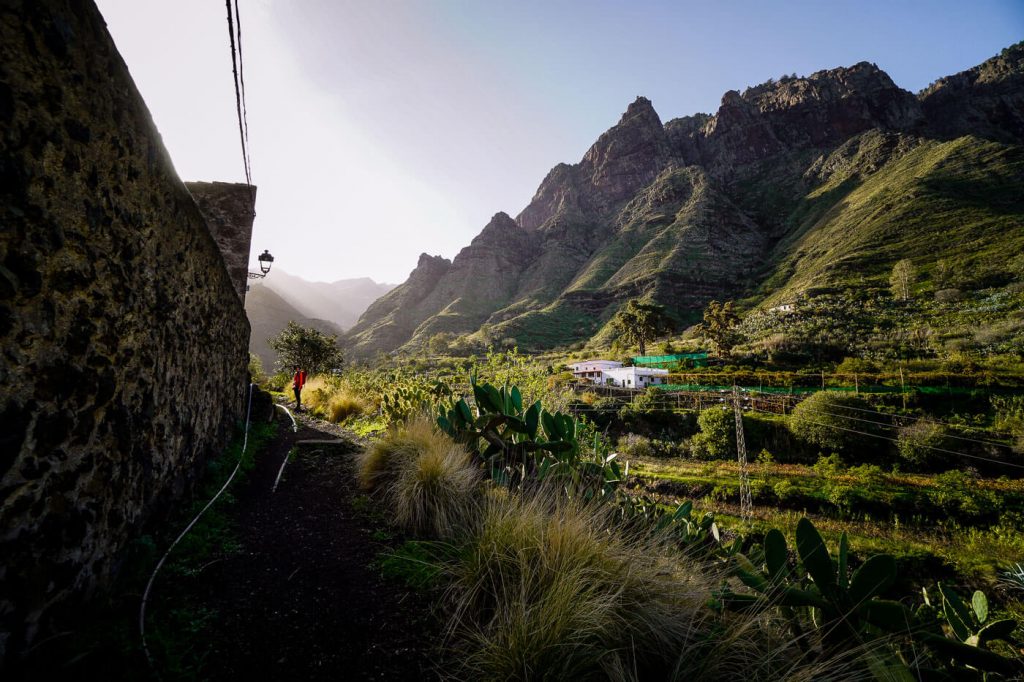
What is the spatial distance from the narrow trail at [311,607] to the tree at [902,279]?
75.0 metres

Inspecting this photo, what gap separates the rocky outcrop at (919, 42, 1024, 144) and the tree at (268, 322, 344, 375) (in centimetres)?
18797

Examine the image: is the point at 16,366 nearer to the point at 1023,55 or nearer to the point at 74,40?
the point at 74,40

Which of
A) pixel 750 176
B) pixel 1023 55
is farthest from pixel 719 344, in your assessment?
pixel 1023 55

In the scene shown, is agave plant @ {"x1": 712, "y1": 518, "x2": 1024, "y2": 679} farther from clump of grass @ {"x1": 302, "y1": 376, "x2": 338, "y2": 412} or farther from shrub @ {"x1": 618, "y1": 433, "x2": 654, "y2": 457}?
shrub @ {"x1": 618, "y1": 433, "x2": 654, "y2": 457}

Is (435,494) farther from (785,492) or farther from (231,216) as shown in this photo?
(785,492)

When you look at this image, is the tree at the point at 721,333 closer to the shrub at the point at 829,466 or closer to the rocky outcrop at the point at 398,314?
the shrub at the point at 829,466

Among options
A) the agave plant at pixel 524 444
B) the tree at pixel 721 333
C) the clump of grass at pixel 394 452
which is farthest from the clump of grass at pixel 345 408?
the tree at pixel 721 333

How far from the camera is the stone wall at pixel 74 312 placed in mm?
1522

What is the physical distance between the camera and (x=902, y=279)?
55.2 m

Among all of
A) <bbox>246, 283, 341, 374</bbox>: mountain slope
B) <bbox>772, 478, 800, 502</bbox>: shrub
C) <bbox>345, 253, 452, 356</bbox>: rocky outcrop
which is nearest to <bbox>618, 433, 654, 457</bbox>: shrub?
<bbox>772, 478, 800, 502</bbox>: shrub

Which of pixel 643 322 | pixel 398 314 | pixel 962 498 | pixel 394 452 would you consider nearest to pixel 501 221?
pixel 398 314

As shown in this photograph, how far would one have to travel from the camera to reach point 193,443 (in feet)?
12.6

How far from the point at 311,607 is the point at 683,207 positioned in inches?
5333

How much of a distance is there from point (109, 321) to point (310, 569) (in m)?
1.97
